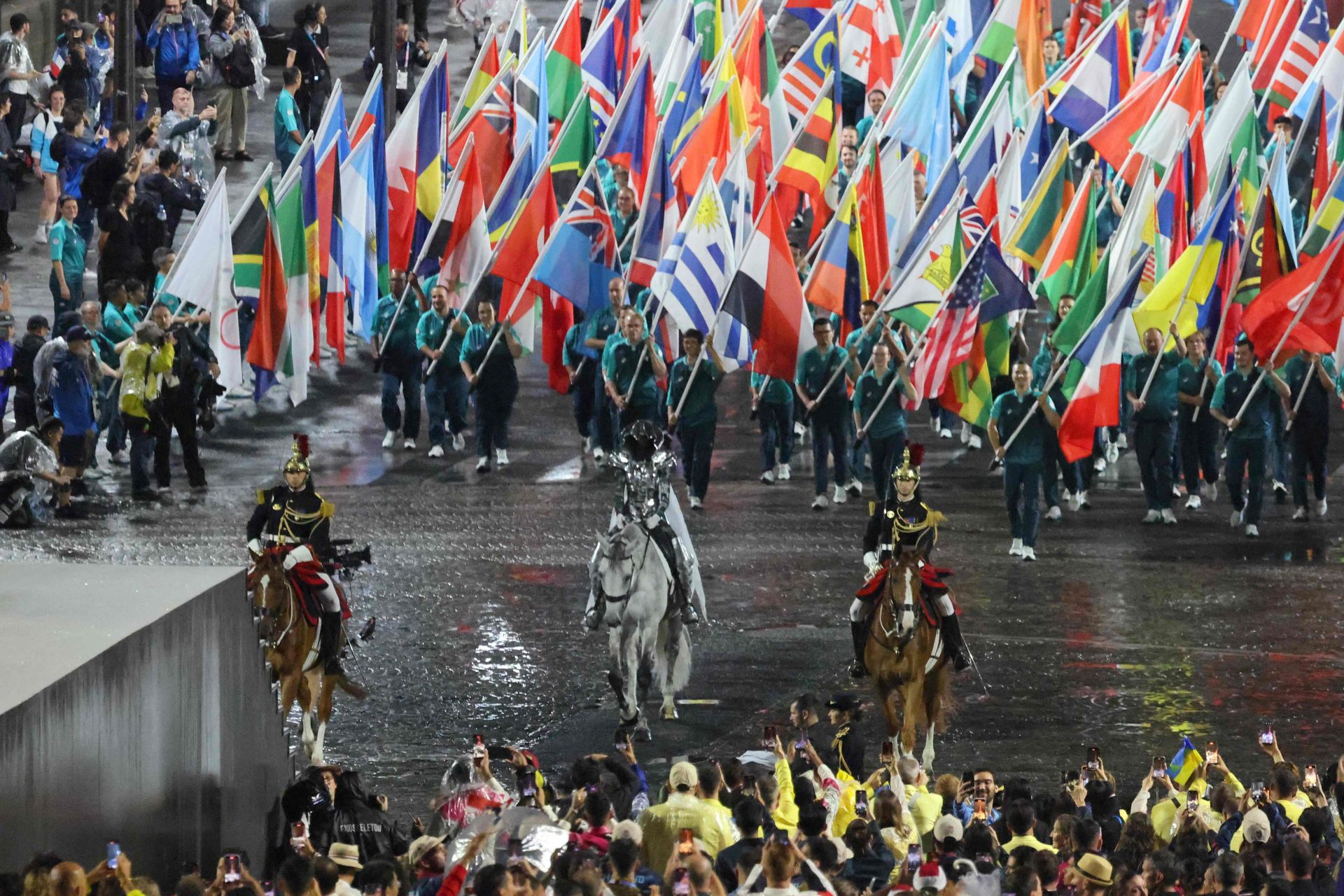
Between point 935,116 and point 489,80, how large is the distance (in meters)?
5.45

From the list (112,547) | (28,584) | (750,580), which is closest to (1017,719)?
(750,580)

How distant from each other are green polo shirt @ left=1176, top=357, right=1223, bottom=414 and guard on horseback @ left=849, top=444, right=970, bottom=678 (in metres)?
8.84

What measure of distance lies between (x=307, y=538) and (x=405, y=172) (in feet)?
40.5

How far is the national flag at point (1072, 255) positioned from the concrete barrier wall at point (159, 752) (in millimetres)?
13287

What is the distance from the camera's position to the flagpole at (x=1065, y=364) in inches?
882

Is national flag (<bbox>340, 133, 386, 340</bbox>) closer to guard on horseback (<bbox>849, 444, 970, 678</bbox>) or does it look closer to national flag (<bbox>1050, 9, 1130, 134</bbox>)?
national flag (<bbox>1050, 9, 1130, 134</bbox>)

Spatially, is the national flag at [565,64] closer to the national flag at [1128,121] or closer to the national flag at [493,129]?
the national flag at [493,129]

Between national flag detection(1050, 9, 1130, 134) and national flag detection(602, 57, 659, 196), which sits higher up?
national flag detection(1050, 9, 1130, 134)

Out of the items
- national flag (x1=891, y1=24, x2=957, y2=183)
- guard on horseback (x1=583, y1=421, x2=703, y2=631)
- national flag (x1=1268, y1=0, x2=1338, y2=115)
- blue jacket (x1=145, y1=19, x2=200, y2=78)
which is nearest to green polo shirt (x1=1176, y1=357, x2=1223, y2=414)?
national flag (x1=891, y1=24, x2=957, y2=183)

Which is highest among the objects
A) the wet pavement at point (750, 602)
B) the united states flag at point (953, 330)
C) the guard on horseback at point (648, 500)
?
the united states flag at point (953, 330)

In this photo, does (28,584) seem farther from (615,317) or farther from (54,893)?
(615,317)

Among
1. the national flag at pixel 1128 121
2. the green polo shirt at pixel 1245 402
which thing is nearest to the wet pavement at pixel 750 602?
the green polo shirt at pixel 1245 402

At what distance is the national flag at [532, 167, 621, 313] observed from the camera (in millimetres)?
24875

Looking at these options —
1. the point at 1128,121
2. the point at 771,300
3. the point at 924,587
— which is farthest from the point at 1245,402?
the point at 924,587
